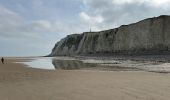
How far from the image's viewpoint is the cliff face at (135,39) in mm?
53206

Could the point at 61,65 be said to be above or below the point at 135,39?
below

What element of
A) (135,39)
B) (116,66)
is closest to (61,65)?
(116,66)

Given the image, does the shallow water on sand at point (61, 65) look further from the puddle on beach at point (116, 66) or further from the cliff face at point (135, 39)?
the cliff face at point (135, 39)

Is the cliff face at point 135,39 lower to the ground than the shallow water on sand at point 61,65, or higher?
higher

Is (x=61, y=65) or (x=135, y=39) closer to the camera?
(x=61, y=65)

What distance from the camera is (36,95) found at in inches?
241

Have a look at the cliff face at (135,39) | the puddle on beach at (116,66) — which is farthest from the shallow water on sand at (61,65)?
the cliff face at (135,39)

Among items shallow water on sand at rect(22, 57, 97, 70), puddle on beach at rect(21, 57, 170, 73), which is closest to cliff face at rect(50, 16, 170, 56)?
shallow water on sand at rect(22, 57, 97, 70)

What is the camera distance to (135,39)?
62.9 m

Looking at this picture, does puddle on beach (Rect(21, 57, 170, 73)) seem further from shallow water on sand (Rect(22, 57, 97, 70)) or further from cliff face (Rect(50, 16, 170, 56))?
cliff face (Rect(50, 16, 170, 56))

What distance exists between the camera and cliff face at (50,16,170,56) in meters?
53.2

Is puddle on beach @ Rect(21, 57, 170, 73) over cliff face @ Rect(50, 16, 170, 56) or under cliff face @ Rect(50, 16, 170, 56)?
under

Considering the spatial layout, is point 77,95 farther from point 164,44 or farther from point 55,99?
point 164,44

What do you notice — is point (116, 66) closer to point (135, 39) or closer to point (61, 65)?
point (61, 65)
